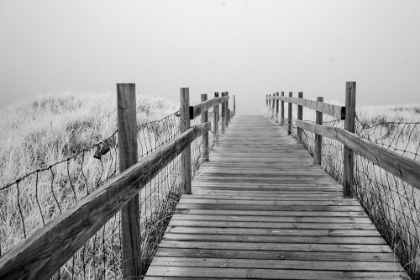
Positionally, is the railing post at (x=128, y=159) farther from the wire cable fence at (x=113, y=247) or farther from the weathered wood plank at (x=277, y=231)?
the weathered wood plank at (x=277, y=231)

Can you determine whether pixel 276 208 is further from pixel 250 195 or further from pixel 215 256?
pixel 215 256

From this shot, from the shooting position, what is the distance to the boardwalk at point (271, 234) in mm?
3293

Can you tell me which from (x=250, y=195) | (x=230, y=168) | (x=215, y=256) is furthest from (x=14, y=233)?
(x=230, y=168)

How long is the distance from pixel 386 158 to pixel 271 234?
1391 millimetres

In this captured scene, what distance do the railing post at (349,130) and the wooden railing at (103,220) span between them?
2.29 meters

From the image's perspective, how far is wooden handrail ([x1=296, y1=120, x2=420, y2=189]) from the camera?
9.15ft

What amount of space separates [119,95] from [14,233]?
2546 mm

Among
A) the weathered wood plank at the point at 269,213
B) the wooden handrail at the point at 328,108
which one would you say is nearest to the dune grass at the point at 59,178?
the weathered wood plank at the point at 269,213

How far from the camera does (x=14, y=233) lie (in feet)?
14.5

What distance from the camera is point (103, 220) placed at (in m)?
2.21

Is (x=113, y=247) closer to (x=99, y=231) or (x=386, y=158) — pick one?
(x=99, y=231)

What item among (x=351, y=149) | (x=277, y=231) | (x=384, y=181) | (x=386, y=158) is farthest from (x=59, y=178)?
(x=384, y=181)

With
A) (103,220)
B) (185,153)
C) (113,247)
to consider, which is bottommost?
(113,247)

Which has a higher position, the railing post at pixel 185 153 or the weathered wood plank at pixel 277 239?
the railing post at pixel 185 153
